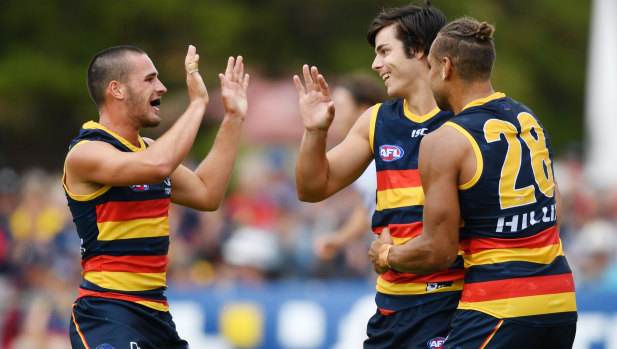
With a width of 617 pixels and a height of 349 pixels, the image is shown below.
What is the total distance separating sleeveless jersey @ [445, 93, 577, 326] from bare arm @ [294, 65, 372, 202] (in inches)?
41.8

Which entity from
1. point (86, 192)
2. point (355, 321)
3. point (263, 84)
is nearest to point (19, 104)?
point (263, 84)

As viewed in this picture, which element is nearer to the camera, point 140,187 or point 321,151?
point 140,187

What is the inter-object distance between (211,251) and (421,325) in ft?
23.5

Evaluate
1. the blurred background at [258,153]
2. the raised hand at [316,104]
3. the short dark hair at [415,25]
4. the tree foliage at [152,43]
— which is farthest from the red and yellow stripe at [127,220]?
the tree foliage at [152,43]

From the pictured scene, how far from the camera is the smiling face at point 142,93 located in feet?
18.1

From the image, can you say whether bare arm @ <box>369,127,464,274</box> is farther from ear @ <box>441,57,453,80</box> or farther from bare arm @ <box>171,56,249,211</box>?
bare arm @ <box>171,56,249,211</box>

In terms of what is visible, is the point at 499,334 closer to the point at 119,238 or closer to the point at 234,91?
the point at 119,238

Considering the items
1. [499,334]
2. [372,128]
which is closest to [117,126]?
[372,128]

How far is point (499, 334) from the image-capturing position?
4625mm

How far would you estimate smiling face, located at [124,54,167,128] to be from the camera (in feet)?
18.1

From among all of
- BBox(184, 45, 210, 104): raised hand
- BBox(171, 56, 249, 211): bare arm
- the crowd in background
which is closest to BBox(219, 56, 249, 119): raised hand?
BBox(171, 56, 249, 211): bare arm

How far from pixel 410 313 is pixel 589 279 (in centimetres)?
667

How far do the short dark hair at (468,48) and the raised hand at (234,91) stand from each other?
155cm

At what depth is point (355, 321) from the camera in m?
9.87
